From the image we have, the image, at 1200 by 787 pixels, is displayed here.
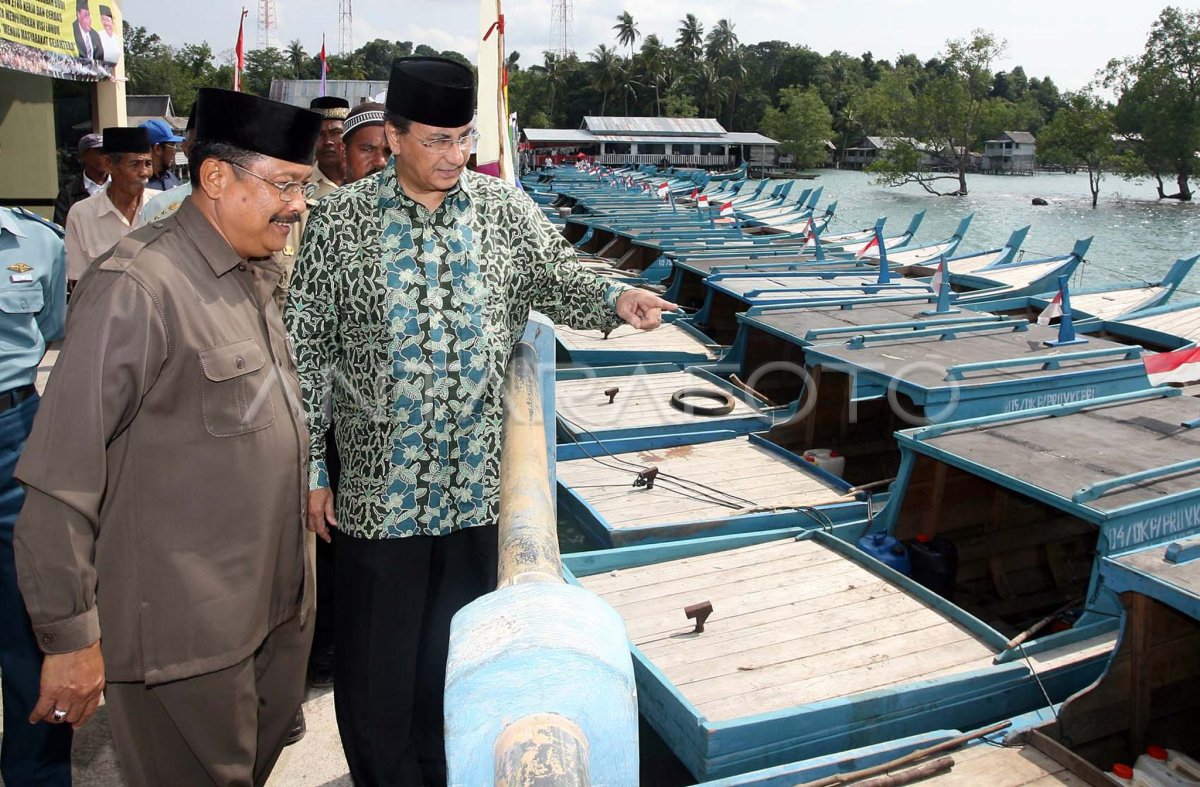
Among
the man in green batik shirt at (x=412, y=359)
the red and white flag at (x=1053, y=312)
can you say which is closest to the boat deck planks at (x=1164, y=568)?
the man in green batik shirt at (x=412, y=359)

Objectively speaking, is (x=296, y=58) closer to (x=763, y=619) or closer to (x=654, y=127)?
(x=654, y=127)

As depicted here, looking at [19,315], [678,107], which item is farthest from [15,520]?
[678,107]

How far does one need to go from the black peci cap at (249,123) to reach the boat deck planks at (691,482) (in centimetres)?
308

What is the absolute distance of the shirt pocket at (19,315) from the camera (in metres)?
2.67

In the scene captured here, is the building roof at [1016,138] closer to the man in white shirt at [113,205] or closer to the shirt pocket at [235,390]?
the man in white shirt at [113,205]

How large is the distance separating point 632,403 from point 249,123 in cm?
498

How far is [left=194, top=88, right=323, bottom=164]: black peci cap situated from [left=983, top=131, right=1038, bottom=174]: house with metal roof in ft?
263

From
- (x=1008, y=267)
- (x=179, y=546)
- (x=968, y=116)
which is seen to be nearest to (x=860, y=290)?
(x=1008, y=267)

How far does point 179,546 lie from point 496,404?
80cm

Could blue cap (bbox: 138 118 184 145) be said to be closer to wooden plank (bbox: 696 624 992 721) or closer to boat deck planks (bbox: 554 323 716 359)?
boat deck planks (bbox: 554 323 716 359)

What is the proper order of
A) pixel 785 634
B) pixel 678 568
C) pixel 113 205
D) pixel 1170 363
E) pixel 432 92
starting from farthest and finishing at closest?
pixel 1170 363
pixel 113 205
pixel 678 568
pixel 785 634
pixel 432 92

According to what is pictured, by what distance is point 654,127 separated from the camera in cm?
5838

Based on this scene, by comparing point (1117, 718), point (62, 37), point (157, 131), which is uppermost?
point (62, 37)

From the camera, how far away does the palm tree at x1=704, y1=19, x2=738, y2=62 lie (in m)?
79.8
